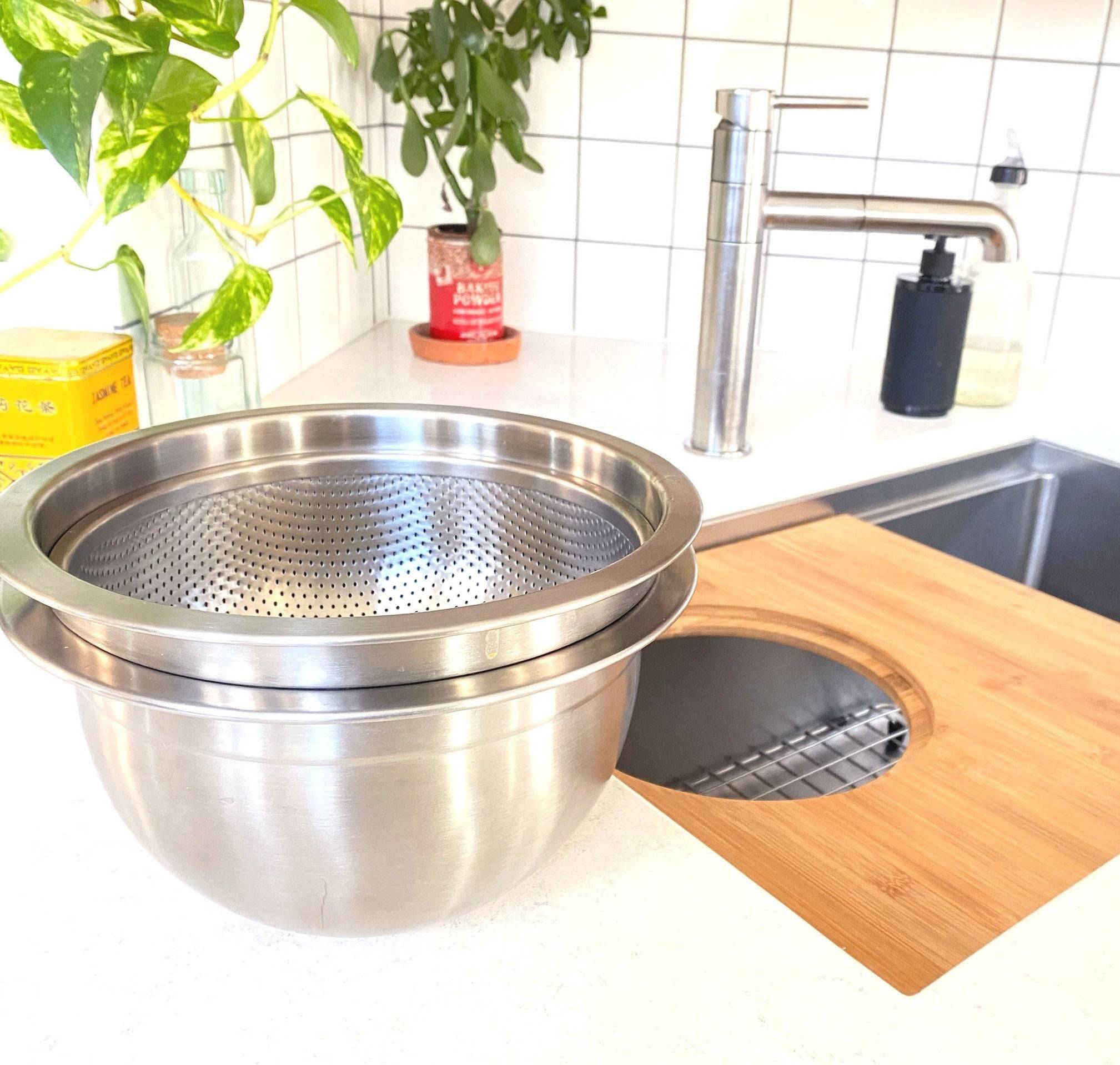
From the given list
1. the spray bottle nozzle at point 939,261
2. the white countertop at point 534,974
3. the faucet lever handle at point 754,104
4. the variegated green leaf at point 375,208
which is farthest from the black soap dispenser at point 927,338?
the white countertop at point 534,974

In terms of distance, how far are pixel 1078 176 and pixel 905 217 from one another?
21.5 inches

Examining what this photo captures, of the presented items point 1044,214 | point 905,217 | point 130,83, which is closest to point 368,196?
point 130,83

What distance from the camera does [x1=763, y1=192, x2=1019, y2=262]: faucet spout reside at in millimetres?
976

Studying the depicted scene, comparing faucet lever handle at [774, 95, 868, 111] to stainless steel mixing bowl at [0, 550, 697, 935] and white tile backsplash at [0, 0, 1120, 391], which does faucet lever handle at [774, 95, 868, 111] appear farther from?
stainless steel mixing bowl at [0, 550, 697, 935]

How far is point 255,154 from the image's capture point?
849mm

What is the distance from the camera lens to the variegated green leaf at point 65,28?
512 millimetres

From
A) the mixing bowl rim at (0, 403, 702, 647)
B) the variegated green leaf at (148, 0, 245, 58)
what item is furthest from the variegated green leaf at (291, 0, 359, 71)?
the mixing bowl rim at (0, 403, 702, 647)

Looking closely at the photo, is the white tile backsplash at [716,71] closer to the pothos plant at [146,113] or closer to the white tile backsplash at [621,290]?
the white tile backsplash at [621,290]

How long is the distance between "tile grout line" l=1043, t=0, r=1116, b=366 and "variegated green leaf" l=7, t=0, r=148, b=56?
3.92 feet

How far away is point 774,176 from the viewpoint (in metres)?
1.44

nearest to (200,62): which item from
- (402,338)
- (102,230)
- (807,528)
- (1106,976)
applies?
(102,230)

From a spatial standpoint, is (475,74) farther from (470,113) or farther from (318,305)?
(318,305)

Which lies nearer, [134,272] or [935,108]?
[134,272]

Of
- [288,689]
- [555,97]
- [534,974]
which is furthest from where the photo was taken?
[555,97]
